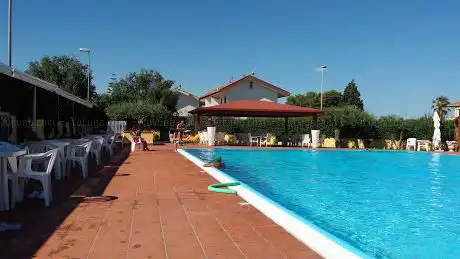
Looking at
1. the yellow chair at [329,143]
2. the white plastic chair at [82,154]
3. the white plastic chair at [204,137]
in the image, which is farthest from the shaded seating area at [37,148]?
the yellow chair at [329,143]

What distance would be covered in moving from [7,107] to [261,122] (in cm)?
1853

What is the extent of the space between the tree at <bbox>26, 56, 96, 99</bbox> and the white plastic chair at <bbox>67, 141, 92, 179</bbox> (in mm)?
31518

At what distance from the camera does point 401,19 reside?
1948 centimetres

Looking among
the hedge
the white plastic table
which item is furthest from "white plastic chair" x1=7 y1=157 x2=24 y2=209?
the hedge

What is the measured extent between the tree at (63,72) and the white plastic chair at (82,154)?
31518mm

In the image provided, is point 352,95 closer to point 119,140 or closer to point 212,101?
point 212,101

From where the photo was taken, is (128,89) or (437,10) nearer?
(437,10)

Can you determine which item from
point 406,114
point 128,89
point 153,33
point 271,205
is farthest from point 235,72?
point 271,205

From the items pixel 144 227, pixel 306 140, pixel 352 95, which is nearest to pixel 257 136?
pixel 306 140

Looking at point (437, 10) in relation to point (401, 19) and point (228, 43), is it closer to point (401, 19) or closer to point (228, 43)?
point (401, 19)

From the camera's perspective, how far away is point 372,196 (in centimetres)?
955

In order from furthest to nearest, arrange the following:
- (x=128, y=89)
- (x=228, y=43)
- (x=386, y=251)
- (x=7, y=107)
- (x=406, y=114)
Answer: (x=128, y=89), (x=406, y=114), (x=228, y=43), (x=7, y=107), (x=386, y=251)

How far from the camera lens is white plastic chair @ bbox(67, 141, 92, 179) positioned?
8.89 meters

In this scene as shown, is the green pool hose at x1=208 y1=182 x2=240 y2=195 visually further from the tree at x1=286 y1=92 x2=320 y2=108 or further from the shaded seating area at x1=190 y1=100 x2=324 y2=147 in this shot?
the tree at x1=286 y1=92 x2=320 y2=108
